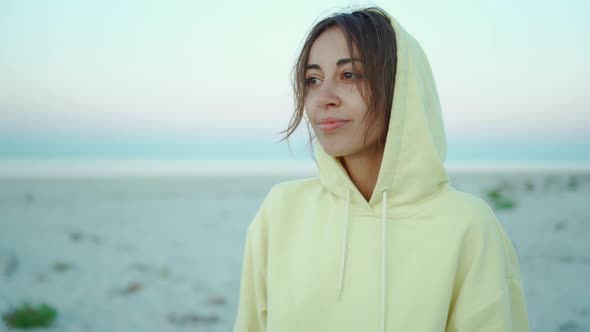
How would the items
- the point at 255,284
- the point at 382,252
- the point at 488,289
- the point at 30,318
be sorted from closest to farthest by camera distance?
the point at 488,289 < the point at 382,252 < the point at 255,284 < the point at 30,318

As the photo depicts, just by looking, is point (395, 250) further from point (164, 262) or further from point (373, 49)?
point (164, 262)

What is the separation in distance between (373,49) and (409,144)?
0.36 meters

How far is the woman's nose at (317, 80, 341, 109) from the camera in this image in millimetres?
1506

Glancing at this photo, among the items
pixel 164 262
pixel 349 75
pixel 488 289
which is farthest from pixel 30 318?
pixel 488 289

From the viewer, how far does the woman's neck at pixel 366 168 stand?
1.65 meters

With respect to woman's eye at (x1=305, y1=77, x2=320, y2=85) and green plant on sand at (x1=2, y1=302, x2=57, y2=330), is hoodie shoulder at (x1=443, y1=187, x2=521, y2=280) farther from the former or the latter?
green plant on sand at (x1=2, y1=302, x2=57, y2=330)

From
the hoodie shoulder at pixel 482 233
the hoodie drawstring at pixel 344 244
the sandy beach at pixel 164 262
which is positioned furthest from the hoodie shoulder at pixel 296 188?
the sandy beach at pixel 164 262

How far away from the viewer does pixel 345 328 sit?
4.92ft

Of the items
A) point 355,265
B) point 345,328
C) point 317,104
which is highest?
point 317,104

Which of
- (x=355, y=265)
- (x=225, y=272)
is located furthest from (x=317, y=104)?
(x=225, y=272)

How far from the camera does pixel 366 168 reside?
5.43 feet

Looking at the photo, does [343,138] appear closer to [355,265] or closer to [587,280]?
A: [355,265]

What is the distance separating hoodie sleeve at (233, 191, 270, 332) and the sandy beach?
2.81 m

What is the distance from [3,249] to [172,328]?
12.3 ft
